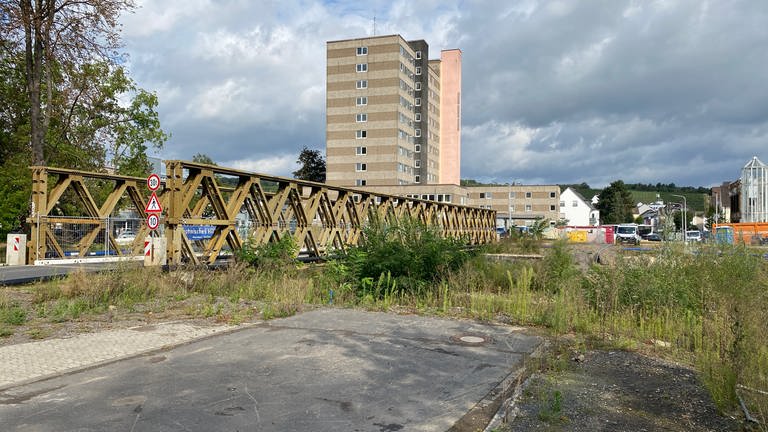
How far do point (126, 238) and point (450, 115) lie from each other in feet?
289

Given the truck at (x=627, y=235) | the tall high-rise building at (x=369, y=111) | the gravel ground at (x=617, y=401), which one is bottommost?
the gravel ground at (x=617, y=401)

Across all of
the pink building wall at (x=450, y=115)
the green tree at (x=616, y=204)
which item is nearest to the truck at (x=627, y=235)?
the pink building wall at (x=450, y=115)

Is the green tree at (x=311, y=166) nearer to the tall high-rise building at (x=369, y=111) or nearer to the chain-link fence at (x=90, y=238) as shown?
the tall high-rise building at (x=369, y=111)

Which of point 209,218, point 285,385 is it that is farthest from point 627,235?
point 285,385

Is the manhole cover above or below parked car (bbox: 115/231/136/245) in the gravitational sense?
below

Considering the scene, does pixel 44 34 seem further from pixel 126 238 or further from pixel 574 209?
pixel 574 209

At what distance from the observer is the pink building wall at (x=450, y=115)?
102 metres

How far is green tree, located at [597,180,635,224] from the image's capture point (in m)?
128

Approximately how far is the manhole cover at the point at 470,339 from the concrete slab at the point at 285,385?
0.5 inches

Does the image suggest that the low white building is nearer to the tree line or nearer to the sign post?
the tree line

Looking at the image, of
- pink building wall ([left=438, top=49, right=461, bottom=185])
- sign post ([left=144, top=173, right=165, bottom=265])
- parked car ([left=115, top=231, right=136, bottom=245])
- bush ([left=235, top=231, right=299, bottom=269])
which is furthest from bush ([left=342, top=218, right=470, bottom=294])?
pink building wall ([left=438, top=49, right=461, bottom=185])

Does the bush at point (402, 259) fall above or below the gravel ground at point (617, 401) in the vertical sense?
above

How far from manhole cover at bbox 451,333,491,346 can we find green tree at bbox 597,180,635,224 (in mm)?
129605

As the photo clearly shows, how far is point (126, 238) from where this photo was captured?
20406 mm
